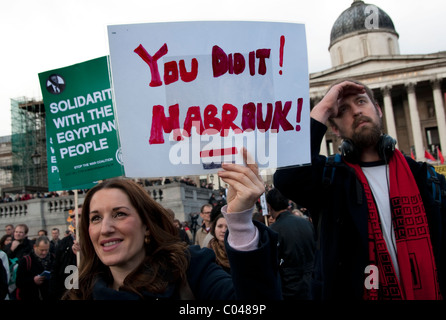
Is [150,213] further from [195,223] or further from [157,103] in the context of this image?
[195,223]

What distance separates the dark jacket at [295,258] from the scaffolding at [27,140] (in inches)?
1406

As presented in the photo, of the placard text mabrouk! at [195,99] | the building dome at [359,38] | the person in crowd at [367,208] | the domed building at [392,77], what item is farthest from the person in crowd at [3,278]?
the building dome at [359,38]

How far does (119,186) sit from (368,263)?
3.78 feet

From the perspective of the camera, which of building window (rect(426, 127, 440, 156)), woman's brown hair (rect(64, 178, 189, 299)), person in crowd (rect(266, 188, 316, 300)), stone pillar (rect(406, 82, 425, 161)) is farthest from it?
building window (rect(426, 127, 440, 156))

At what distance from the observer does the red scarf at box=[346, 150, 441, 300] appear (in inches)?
75.2

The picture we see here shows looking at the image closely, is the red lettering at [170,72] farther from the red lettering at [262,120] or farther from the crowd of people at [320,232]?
the crowd of people at [320,232]

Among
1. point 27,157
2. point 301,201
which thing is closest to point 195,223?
point 301,201

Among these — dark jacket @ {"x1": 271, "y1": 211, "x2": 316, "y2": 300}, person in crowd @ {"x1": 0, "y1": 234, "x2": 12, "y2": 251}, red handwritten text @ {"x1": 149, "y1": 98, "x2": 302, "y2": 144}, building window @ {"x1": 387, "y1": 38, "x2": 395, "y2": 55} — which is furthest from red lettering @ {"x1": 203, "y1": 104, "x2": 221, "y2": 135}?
building window @ {"x1": 387, "y1": 38, "x2": 395, "y2": 55}

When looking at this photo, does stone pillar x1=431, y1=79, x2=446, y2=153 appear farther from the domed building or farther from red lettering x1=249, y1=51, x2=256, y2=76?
red lettering x1=249, y1=51, x2=256, y2=76

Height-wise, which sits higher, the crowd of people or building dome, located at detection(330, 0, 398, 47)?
building dome, located at detection(330, 0, 398, 47)

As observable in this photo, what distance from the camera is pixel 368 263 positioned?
1.97 m

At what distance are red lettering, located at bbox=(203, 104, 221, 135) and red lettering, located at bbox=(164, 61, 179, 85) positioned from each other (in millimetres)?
200

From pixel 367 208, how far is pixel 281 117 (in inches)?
22.7

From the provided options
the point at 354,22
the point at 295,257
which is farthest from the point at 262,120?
the point at 354,22
